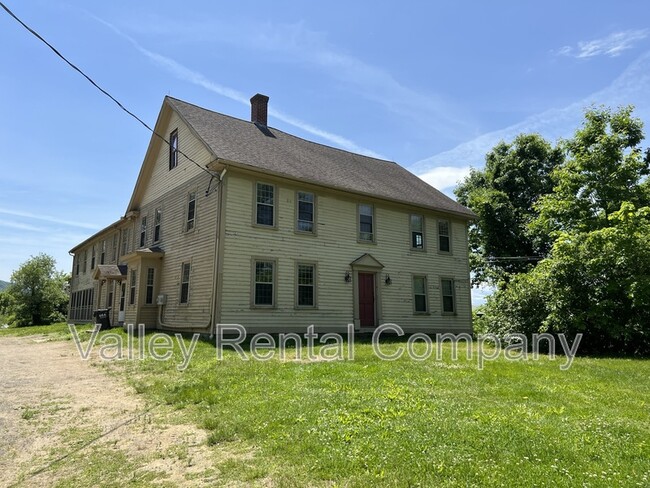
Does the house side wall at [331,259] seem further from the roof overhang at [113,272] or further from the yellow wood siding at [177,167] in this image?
the roof overhang at [113,272]

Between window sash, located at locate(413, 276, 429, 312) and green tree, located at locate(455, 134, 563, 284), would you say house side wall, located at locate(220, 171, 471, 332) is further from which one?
green tree, located at locate(455, 134, 563, 284)

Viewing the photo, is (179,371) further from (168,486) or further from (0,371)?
(168,486)

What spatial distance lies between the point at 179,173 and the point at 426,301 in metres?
→ 11.1

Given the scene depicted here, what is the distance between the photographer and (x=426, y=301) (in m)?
18.3

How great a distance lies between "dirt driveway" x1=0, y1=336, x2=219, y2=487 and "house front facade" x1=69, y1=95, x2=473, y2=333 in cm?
643

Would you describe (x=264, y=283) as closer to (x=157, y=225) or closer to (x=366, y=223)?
→ (x=366, y=223)

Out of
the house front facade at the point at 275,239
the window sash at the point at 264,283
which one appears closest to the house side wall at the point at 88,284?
the house front facade at the point at 275,239

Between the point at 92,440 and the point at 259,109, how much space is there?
16.6 meters

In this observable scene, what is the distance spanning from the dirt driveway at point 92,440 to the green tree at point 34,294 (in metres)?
32.8

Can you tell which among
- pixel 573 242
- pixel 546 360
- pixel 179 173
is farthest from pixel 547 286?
pixel 179 173

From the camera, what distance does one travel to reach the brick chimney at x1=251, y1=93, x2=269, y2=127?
1928cm

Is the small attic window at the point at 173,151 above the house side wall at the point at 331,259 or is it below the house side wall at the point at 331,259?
above

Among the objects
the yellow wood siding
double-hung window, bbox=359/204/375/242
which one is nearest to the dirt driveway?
the yellow wood siding

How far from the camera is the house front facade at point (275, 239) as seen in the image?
45.9 feet
